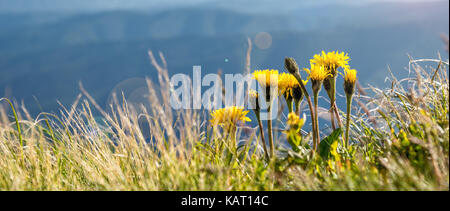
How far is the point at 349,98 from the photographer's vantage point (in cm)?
196

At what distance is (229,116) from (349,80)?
1.93 feet

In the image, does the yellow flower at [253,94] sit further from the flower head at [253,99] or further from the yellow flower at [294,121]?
the yellow flower at [294,121]

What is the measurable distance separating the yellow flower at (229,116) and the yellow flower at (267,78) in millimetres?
168

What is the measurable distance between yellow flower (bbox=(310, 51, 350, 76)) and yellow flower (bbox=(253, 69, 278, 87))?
27 centimetres

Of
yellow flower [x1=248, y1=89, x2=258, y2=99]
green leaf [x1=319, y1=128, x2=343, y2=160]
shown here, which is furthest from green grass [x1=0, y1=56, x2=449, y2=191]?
yellow flower [x1=248, y1=89, x2=258, y2=99]

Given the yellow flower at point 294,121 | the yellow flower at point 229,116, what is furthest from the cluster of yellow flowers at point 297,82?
the yellow flower at point 294,121

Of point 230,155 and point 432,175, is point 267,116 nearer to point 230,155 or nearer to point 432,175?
point 230,155

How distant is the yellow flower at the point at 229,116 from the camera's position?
6.05 ft

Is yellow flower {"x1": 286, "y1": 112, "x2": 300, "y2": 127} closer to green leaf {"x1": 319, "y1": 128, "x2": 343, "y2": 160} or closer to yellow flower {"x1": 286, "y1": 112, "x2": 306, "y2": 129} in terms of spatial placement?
yellow flower {"x1": 286, "y1": 112, "x2": 306, "y2": 129}

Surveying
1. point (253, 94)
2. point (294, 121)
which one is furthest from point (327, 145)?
point (253, 94)

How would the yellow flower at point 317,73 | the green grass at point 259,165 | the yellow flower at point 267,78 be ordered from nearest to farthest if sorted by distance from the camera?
the green grass at point 259,165
the yellow flower at point 267,78
the yellow flower at point 317,73

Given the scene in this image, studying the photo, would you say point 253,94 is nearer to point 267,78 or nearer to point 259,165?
point 267,78
